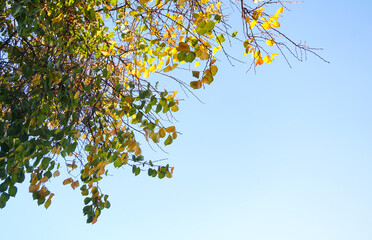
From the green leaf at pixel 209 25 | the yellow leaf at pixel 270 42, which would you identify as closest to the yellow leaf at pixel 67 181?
the green leaf at pixel 209 25

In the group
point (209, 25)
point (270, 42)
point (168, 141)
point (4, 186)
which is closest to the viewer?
point (209, 25)

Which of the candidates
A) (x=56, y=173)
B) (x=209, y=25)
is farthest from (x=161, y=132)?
(x=56, y=173)

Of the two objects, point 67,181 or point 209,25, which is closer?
point 209,25

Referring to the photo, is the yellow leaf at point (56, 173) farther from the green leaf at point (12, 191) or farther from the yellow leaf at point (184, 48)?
the yellow leaf at point (184, 48)

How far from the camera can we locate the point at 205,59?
181cm

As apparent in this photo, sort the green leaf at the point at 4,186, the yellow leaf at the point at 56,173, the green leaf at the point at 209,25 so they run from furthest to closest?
the yellow leaf at the point at 56,173 → the green leaf at the point at 4,186 → the green leaf at the point at 209,25

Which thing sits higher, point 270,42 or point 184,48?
point 270,42

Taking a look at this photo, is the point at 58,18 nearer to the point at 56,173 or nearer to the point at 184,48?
the point at 184,48

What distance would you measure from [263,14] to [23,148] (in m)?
1.36

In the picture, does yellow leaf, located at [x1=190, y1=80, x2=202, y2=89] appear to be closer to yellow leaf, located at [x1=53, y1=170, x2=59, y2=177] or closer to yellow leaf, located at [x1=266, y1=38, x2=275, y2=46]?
yellow leaf, located at [x1=266, y1=38, x2=275, y2=46]

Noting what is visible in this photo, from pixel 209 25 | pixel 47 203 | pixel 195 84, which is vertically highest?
pixel 209 25

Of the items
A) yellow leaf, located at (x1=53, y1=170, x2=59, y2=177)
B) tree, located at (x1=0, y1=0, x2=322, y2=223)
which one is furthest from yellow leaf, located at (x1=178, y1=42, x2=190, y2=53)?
yellow leaf, located at (x1=53, y1=170, x2=59, y2=177)

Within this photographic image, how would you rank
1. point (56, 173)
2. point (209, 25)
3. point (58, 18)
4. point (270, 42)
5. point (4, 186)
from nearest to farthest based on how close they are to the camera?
point (209, 25), point (4, 186), point (58, 18), point (270, 42), point (56, 173)

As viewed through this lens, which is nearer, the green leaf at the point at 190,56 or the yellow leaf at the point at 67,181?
the green leaf at the point at 190,56
